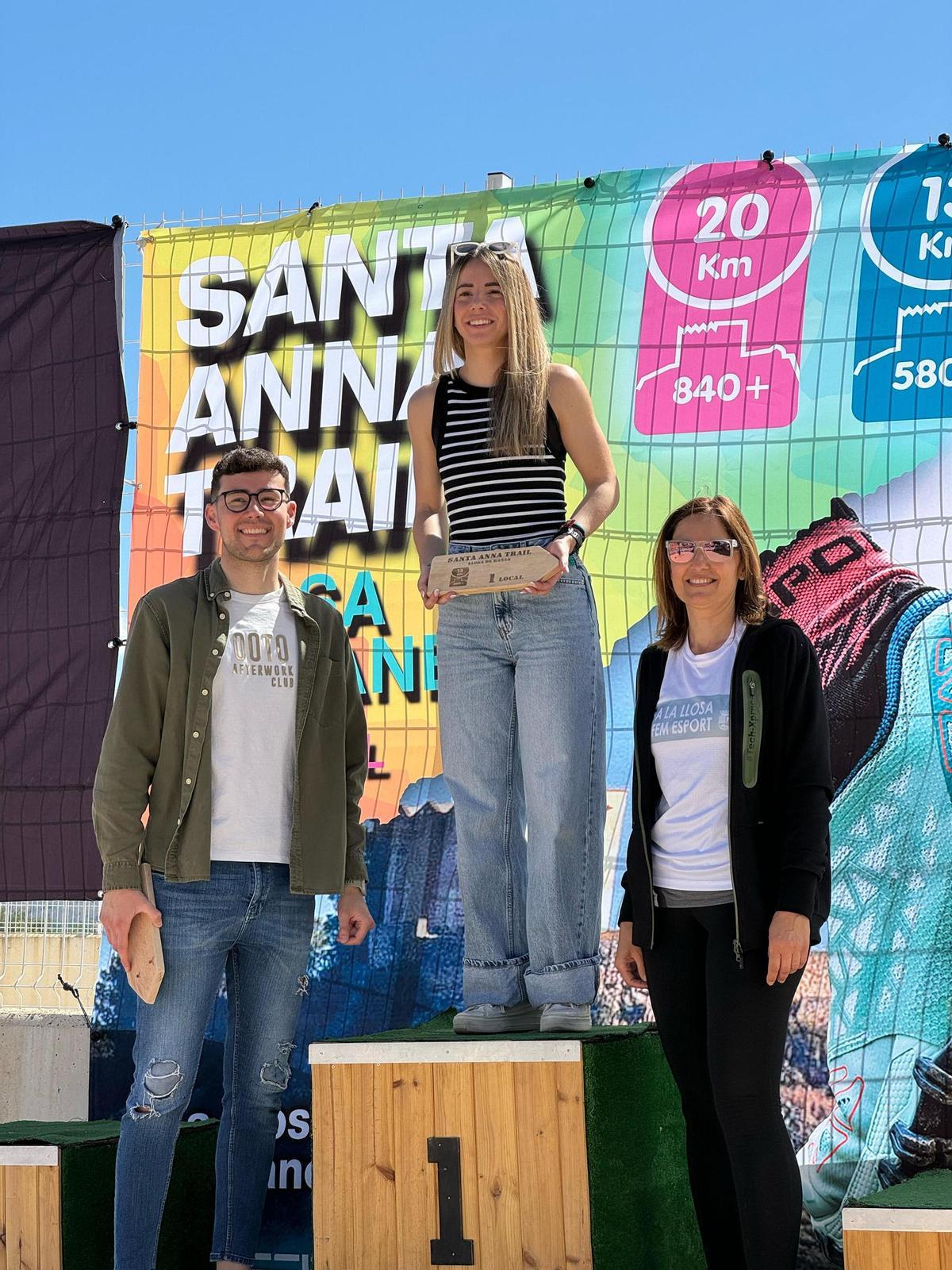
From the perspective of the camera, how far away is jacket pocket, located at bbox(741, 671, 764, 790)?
2.66m

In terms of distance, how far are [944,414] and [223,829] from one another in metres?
2.32

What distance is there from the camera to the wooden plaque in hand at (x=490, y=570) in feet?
9.88

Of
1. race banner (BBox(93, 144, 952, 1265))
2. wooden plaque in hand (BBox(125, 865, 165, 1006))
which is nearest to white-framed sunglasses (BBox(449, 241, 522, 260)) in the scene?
race banner (BBox(93, 144, 952, 1265))

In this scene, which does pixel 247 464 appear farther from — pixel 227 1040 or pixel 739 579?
pixel 227 1040

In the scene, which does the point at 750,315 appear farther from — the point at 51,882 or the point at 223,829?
the point at 51,882

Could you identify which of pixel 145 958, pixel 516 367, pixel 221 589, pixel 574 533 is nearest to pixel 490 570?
pixel 574 533

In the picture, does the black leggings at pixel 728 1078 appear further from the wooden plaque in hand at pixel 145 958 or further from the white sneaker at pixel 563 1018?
the wooden plaque in hand at pixel 145 958

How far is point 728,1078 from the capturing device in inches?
101

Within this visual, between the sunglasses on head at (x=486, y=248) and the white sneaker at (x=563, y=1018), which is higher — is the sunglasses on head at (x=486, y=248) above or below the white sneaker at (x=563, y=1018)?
above

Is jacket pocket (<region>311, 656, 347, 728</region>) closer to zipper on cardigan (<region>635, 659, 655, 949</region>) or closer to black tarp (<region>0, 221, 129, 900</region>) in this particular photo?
zipper on cardigan (<region>635, 659, 655, 949</region>)

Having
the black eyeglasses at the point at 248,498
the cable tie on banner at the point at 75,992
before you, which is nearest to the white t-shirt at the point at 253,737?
the black eyeglasses at the point at 248,498

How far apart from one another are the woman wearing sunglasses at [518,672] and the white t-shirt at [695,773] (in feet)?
1.11

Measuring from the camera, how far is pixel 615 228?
14.9ft

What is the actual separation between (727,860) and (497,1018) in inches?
27.4
